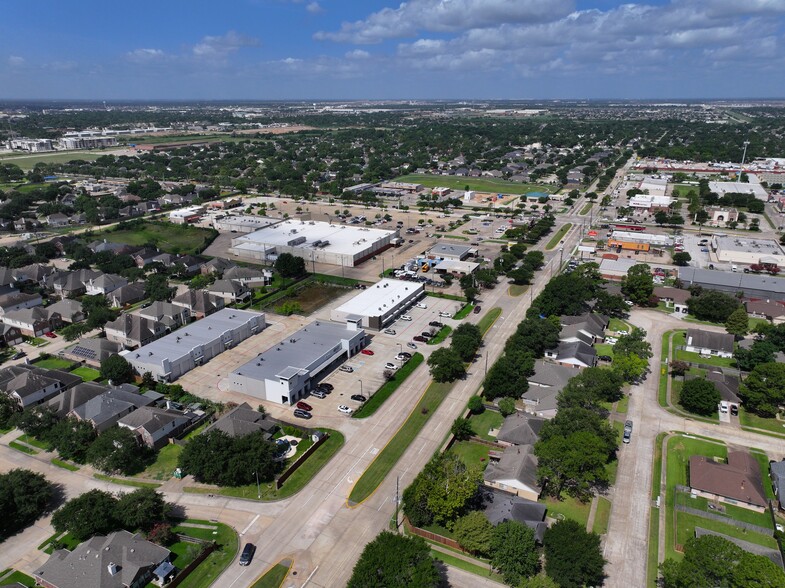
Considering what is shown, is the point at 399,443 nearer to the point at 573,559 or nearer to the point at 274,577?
the point at 274,577

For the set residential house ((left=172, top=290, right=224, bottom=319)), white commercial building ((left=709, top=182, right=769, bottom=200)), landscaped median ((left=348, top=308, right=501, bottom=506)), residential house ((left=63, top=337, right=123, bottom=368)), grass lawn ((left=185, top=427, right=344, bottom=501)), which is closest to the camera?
grass lawn ((left=185, top=427, right=344, bottom=501))

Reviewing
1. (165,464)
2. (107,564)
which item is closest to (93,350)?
(165,464)

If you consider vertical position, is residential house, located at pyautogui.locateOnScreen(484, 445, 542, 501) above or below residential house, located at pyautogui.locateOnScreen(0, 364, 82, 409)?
below

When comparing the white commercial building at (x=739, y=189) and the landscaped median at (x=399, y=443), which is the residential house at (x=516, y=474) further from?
the white commercial building at (x=739, y=189)

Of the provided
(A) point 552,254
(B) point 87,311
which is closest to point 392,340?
(B) point 87,311

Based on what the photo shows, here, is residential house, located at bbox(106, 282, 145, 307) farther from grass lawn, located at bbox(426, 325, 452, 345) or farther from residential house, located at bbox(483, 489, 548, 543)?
residential house, located at bbox(483, 489, 548, 543)

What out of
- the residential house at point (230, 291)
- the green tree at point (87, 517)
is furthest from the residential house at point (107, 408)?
the residential house at point (230, 291)

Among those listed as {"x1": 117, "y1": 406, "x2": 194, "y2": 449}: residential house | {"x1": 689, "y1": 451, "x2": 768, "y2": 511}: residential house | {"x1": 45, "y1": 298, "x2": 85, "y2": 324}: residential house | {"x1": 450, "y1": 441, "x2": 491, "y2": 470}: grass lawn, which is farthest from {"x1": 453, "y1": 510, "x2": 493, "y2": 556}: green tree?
{"x1": 45, "y1": 298, "x2": 85, "y2": 324}: residential house
